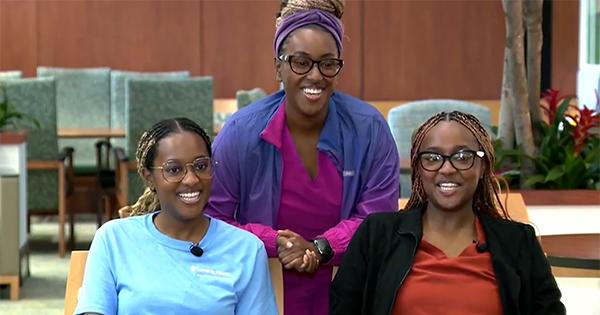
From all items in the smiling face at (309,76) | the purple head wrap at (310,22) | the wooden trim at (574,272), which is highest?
the purple head wrap at (310,22)

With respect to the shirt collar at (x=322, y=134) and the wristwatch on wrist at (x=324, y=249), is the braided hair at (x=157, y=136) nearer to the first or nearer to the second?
the shirt collar at (x=322, y=134)

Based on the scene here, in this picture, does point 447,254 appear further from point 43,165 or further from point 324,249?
point 43,165

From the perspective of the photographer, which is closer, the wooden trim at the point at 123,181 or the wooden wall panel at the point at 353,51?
the wooden trim at the point at 123,181

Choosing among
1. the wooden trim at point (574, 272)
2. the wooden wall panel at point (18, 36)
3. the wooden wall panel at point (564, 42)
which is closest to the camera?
the wooden trim at point (574, 272)

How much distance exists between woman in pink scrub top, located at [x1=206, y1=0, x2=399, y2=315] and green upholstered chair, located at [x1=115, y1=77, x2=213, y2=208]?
16.7 ft

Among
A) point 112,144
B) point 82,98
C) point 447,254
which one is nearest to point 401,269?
point 447,254

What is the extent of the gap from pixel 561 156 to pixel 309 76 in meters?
3.15

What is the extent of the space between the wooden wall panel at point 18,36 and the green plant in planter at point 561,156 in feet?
21.5

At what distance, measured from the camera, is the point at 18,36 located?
456 inches

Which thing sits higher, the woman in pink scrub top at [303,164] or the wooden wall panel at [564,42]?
the wooden wall panel at [564,42]

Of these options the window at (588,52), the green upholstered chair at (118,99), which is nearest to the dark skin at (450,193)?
the window at (588,52)

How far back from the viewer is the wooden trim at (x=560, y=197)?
5344 mm

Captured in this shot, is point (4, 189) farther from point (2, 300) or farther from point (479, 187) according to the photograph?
point (479, 187)

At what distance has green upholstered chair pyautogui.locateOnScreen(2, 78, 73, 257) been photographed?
8172 mm
